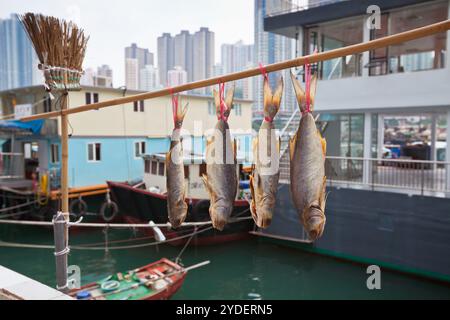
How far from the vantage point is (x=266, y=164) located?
8.36ft

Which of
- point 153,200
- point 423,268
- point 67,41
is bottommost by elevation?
point 423,268

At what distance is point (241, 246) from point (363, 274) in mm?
4249

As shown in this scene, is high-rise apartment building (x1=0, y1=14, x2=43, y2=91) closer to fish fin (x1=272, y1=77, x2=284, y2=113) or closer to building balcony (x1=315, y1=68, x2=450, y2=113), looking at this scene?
building balcony (x1=315, y1=68, x2=450, y2=113)

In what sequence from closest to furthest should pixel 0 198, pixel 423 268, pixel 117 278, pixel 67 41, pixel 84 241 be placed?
1. pixel 67 41
2. pixel 117 278
3. pixel 423 268
4. pixel 84 241
5. pixel 0 198

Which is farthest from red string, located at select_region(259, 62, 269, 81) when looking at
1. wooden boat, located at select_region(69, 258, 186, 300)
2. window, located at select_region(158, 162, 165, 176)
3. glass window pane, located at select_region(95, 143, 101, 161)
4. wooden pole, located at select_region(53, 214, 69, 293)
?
glass window pane, located at select_region(95, 143, 101, 161)

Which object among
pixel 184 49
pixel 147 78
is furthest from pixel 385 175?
pixel 147 78

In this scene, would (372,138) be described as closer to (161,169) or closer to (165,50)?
(161,169)

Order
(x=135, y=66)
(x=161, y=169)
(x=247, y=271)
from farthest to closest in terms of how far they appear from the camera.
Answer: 1. (x=135, y=66)
2. (x=161, y=169)
3. (x=247, y=271)

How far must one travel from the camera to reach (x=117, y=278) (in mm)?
8359

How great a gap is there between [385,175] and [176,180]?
8.54 m

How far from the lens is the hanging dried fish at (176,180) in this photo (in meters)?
2.98

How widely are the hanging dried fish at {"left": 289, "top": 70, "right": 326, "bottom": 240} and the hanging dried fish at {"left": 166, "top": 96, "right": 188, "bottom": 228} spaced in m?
0.96

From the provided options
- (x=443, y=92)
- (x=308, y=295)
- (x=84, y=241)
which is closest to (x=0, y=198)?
(x=84, y=241)

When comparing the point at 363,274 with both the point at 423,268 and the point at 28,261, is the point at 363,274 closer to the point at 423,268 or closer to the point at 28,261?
the point at 423,268
